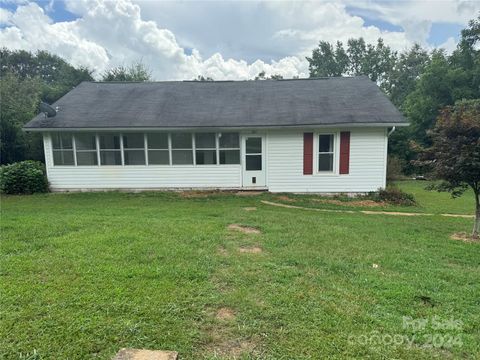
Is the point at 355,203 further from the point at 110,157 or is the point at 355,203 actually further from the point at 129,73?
the point at 129,73

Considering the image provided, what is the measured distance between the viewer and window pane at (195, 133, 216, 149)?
1192 centimetres

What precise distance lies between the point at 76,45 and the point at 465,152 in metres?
34.0

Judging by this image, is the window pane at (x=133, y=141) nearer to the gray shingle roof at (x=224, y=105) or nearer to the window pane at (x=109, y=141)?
the window pane at (x=109, y=141)

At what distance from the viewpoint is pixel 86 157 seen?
1201 cm

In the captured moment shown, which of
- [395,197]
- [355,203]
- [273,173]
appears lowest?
[355,203]

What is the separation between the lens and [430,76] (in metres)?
20.9

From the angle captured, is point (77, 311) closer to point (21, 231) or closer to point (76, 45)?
point (21, 231)

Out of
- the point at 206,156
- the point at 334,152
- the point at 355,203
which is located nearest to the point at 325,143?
the point at 334,152

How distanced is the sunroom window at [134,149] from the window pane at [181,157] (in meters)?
1.21

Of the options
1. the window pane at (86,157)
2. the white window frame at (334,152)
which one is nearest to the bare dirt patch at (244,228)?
the white window frame at (334,152)

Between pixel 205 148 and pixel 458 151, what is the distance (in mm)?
8124

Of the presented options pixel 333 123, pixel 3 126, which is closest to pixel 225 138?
pixel 333 123

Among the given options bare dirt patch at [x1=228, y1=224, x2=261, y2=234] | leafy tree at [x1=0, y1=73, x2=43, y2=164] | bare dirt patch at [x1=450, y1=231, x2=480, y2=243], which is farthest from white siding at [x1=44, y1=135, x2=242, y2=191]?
bare dirt patch at [x1=450, y1=231, x2=480, y2=243]

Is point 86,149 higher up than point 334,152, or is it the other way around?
point 86,149
